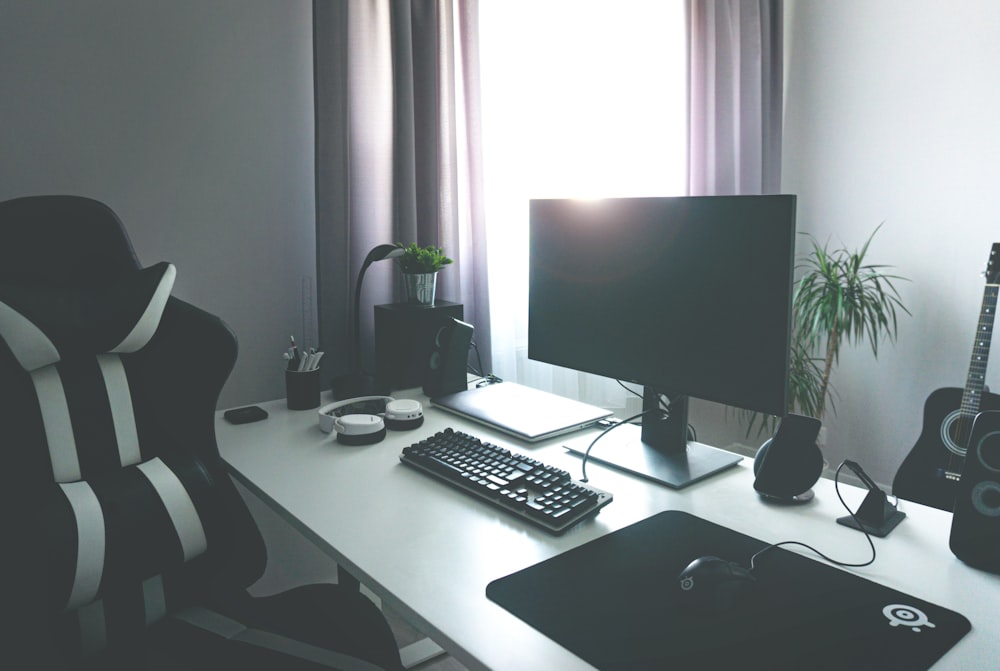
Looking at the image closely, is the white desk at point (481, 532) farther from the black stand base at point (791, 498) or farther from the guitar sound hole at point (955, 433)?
the guitar sound hole at point (955, 433)

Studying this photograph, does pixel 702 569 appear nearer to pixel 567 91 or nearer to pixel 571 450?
pixel 571 450

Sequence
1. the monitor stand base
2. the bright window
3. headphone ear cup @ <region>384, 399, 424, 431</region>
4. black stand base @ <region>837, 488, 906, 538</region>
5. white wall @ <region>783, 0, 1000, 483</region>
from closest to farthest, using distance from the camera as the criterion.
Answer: black stand base @ <region>837, 488, 906, 538</region>, the monitor stand base, headphone ear cup @ <region>384, 399, 424, 431</region>, the bright window, white wall @ <region>783, 0, 1000, 483</region>

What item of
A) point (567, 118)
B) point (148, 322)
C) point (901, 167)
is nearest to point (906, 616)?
point (148, 322)

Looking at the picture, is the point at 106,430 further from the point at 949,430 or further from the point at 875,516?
the point at 949,430

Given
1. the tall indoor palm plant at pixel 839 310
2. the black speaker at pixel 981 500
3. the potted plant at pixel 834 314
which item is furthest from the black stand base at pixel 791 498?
the tall indoor palm plant at pixel 839 310

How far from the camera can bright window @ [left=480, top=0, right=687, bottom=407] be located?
2340mm

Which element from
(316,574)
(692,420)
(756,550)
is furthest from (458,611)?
(692,420)

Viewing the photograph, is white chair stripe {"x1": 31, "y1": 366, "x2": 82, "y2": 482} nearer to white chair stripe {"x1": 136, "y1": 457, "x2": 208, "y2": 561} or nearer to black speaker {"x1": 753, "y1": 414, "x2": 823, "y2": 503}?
white chair stripe {"x1": 136, "y1": 457, "x2": 208, "y2": 561}

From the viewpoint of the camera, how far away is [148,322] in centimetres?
116

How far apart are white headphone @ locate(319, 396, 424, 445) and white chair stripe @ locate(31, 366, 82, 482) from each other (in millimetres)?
464

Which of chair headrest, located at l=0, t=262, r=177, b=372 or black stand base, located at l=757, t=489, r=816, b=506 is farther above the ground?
chair headrest, located at l=0, t=262, r=177, b=372

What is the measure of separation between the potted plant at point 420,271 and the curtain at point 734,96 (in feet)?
4.63

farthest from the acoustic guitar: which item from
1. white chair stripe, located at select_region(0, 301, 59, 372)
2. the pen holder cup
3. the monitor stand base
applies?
white chair stripe, located at select_region(0, 301, 59, 372)

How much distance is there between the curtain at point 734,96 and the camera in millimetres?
2773
